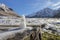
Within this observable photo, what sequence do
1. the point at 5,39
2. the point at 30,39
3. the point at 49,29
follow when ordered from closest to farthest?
1. the point at 5,39
2. the point at 30,39
3. the point at 49,29

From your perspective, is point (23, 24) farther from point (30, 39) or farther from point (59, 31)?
point (59, 31)

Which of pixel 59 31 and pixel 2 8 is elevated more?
pixel 2 8

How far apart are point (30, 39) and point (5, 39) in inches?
60.1

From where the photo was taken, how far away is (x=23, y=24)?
2.89 metres

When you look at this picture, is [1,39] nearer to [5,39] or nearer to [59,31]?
[5,39]

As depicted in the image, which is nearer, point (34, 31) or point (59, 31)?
point (34, 31)

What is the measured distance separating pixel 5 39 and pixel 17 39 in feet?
1.51

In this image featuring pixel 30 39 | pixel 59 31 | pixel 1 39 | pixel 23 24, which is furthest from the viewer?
pixel 59 31

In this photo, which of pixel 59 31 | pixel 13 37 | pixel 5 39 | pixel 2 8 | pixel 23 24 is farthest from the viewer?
pixel 2 8

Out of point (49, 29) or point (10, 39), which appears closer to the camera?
point (10, 39)

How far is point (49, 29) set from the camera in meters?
21.0

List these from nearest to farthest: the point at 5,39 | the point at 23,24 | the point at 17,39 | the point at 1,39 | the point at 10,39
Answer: the point at 1,39 < the point at 5,39 < the point at 10,39 < the point at 17,39 < the point at 23,24

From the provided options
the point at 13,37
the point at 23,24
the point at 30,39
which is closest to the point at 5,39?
the point at 13,37

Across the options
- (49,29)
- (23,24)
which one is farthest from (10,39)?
(49,29)
